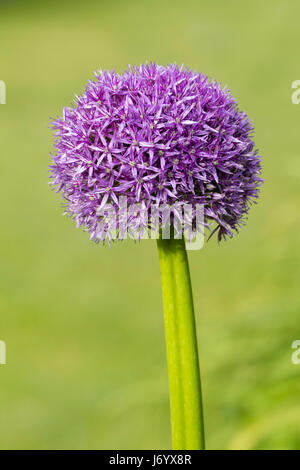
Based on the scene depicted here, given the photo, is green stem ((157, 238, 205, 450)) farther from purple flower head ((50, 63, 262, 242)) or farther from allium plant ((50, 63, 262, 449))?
purple flower head ((50, 63, 262, 242))

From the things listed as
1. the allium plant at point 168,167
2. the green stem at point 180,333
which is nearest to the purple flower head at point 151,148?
the allium plant at point 168,167

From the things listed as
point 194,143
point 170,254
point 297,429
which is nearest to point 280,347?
point 297,429

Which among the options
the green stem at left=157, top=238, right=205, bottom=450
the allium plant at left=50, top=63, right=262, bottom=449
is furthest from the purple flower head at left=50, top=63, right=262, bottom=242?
the green stem at left=157, top=238, right=205, bottom=450

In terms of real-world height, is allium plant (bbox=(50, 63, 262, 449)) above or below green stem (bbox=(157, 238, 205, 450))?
above

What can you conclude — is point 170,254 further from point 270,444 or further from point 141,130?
point 270,444

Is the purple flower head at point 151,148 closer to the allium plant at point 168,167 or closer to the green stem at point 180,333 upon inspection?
the allium plant at point 168,167

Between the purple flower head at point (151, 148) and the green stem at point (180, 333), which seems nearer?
the purple flower head at point (151, 148)

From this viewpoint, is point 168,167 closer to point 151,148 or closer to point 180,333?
point 151,148
